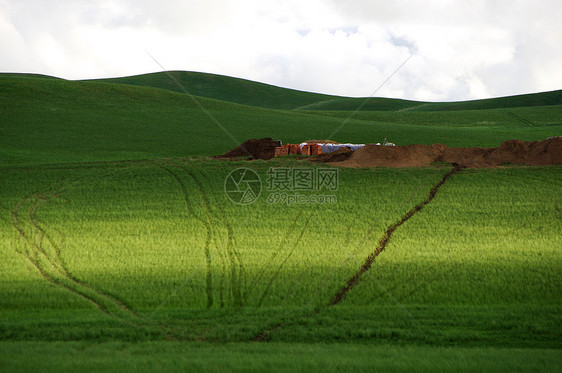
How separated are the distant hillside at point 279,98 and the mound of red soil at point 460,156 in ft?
252

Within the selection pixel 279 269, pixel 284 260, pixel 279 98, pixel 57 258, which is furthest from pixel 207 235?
pixel 279 98

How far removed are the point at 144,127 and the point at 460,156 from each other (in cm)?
3115

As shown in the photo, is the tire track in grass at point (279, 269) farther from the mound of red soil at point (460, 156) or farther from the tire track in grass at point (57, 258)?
the mound of red soil at point (460, 156)

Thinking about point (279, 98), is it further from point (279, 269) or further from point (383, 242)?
point (279, 269)

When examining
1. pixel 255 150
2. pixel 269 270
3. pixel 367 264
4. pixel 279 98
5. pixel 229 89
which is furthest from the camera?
pixel 279 98

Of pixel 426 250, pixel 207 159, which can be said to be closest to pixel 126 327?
pixel 426 250

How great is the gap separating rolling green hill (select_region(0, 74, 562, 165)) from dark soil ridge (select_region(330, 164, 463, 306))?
18910 millimetres

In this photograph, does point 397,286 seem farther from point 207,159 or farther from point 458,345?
point 207,159

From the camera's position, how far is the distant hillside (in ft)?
363

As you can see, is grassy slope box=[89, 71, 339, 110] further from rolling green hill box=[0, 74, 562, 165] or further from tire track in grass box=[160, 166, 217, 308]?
tire track in grass box=[160, 166, 217, 308]

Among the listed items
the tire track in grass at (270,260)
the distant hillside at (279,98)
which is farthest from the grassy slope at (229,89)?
the tire track in grass at (270,260)

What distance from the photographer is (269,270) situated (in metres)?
16.6

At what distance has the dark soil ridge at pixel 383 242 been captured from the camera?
48.6 ft

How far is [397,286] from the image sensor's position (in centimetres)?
1523
